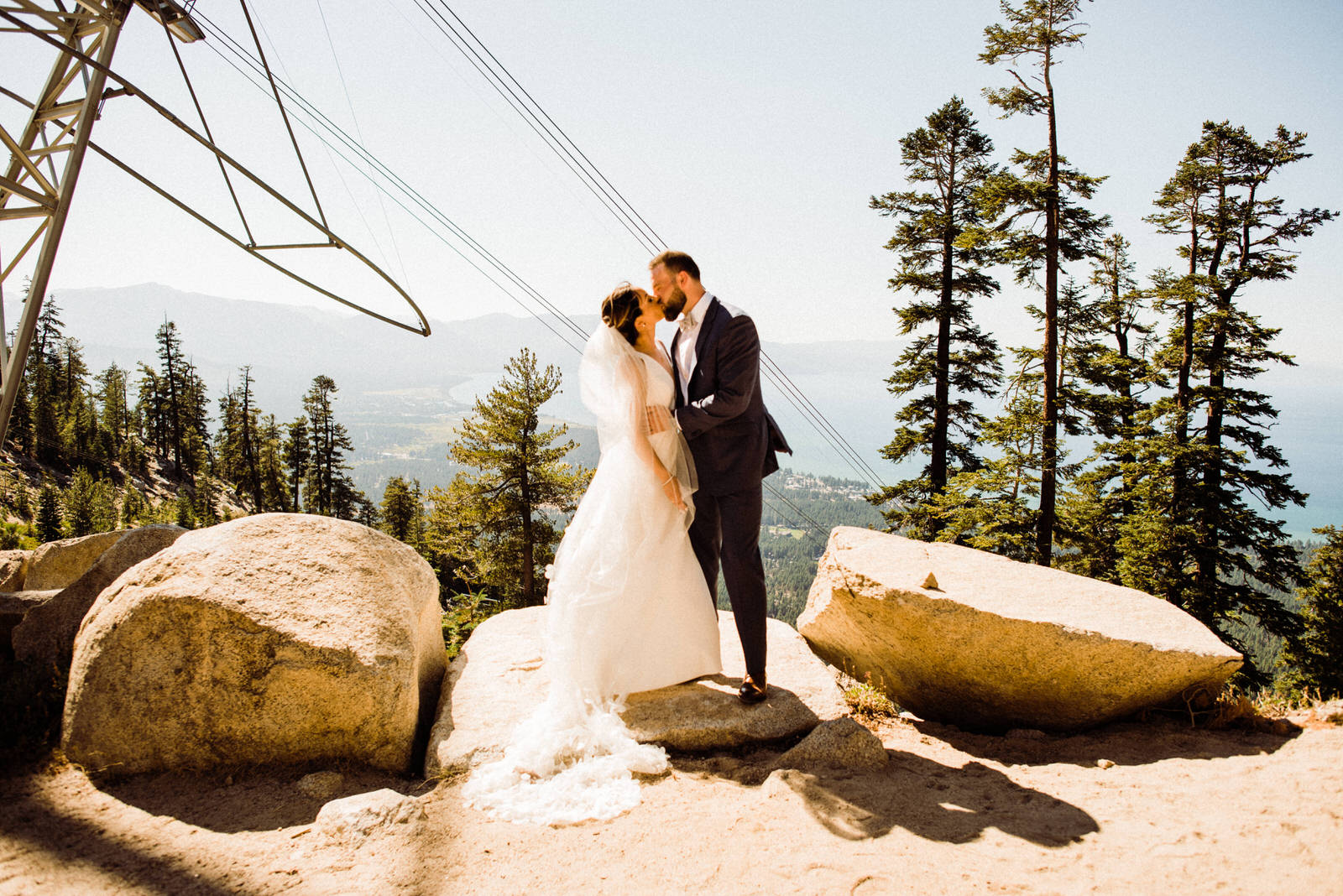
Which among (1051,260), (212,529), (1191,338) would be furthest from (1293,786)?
(1191,338)

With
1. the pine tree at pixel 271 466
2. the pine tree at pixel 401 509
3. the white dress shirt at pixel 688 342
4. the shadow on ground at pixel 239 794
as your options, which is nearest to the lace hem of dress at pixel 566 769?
the shadow on ground at pixel 239 794

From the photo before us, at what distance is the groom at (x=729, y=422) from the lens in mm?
4355

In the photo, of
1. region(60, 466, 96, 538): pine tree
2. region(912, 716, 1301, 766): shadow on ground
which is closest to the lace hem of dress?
region(912, 716, 1301, 766): shadow on ground

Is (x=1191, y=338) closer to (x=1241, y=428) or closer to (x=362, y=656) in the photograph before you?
(x=1241, y=428)

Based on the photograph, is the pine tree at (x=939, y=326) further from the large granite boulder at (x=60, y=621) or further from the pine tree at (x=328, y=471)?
the pine tree at (x=328, y=471)

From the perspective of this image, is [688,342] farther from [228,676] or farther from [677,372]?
[228,676]

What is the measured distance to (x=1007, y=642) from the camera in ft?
14.7

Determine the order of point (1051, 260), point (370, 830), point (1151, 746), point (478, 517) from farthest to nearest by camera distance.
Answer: point (478, 517) → point (1051, 260) → point (1151, 746) → point (370, 830)

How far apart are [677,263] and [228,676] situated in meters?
3.98

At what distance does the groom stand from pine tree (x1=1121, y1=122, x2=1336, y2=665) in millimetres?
20123

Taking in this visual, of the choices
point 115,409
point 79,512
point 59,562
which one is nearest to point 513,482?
point 59,562

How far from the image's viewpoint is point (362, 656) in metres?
3.88

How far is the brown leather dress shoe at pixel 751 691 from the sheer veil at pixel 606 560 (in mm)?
828

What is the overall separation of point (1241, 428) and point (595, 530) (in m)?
23.6
